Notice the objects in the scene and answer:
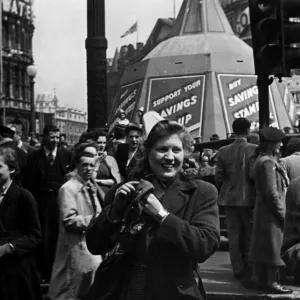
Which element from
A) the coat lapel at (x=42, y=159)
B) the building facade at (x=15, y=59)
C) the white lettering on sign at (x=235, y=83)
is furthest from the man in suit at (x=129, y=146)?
the building facade at (x=15, y=59)

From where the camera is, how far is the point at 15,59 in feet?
228

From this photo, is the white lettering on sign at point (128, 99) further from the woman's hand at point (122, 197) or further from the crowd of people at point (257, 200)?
the woman's hand at point (122, 197)

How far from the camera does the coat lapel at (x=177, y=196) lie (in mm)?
3703

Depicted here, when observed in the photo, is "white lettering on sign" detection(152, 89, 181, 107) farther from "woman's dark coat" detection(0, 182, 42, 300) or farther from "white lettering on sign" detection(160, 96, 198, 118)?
"woman's dark coat" detection(0, 182, 42, 300)

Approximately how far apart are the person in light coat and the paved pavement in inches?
74.6

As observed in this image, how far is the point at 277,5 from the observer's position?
7285 millimetres

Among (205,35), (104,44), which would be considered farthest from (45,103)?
(104,44)

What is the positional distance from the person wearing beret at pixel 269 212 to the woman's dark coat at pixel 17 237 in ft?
11.6

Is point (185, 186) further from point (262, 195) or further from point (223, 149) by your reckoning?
point (223, 149)

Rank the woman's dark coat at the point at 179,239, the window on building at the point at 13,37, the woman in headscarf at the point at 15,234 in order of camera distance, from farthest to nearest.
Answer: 1. the window on building at the point at 13,37
2. the woman in headscarf at the point at 15,234
3. the woman's dark coat at the point at 179,239

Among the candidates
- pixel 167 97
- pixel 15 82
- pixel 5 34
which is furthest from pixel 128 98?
pixel 5 34

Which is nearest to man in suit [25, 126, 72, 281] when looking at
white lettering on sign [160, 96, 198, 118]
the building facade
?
white lettering on sign [160, 96, 198, 118]

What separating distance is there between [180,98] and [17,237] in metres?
21.5

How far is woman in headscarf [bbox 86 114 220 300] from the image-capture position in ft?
11.7
